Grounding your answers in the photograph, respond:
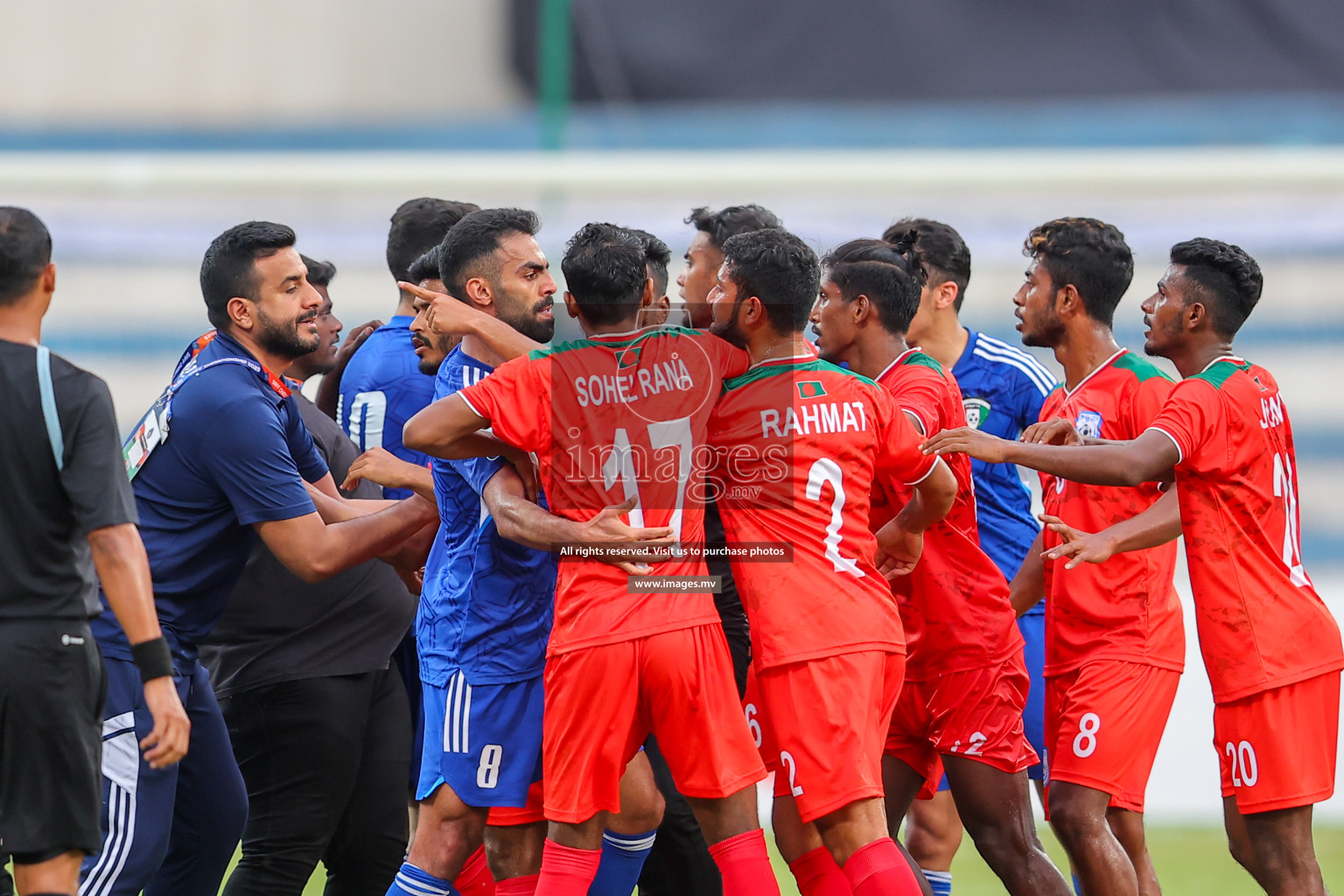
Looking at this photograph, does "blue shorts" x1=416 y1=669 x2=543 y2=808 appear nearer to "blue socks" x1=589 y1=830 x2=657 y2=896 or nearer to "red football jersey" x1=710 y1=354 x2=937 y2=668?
"blue socks" x1=589 y1=830 x2=657 y2=896

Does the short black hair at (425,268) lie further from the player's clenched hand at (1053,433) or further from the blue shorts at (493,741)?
the player's clenched hand at (1053,433)

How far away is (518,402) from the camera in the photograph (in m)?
4.14

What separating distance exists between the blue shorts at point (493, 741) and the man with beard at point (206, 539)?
58 cm

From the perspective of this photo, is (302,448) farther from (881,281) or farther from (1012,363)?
(1012,363)

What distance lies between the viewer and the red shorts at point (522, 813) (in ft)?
14.4

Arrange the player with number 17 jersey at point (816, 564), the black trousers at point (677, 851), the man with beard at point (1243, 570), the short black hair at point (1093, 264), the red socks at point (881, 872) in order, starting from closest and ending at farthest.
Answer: the red socks at point (881, 872)
the player with number 17 jersey at point (816, 564)
the man with beard at point (1243, 570)
the black trousers at point (677, 851)
the short black hair at point (1093, 264)

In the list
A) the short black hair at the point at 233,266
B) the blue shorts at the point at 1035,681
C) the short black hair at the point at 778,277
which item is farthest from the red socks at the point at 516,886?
the blue shorts at the point at 1035,681

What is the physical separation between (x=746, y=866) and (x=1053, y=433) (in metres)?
1.63

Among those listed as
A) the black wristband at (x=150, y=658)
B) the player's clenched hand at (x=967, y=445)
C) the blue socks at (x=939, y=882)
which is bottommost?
the blue socks at (x=939, y=882)

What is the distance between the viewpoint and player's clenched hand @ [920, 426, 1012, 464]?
14.2 feet

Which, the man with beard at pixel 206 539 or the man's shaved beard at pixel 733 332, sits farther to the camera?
the man's shaved beard at pixel 733 332

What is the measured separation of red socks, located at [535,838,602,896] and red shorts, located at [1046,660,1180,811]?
157 cm

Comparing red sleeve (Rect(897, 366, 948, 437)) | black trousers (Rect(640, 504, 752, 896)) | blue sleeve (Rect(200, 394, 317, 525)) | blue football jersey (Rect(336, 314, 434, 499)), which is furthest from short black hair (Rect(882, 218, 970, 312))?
blue sleeve (Rect(200, 394, 317, 525))

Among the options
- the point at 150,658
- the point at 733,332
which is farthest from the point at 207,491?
the point at 733,332
